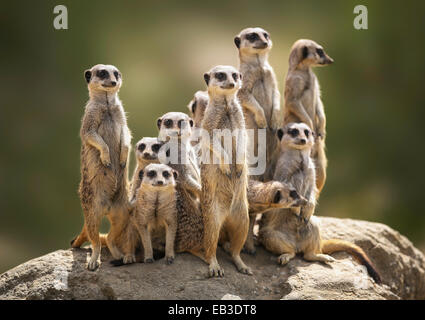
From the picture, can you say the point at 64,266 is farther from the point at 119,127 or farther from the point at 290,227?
the point at 290,227

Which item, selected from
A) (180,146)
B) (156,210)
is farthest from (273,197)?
(156,210)

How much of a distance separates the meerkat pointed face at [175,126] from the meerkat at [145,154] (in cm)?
8

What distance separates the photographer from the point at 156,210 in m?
4.95

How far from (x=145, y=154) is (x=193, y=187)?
477 millimetres

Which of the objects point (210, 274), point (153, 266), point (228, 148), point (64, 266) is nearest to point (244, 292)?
point (210, 274)

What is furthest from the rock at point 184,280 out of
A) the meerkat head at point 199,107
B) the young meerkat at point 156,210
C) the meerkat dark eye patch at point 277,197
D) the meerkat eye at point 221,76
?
the meerkat eye at point 221,76

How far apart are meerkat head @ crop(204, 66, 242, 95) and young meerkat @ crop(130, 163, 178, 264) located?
728 mm

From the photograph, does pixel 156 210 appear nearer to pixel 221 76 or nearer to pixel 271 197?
pixel 271 197

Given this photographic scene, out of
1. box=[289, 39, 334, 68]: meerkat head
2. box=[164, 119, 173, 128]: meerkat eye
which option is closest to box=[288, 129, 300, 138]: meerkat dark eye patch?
box=[289, 39, 334, 68]: meerkat head

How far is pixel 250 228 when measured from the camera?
18.3 ft

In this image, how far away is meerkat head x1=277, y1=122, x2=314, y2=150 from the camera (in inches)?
221

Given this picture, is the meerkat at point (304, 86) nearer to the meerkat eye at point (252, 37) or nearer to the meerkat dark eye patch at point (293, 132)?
the meerkat dark eye patch at point (293, 132)

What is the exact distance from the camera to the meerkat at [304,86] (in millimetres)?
6109

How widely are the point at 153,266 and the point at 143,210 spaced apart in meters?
0.44
